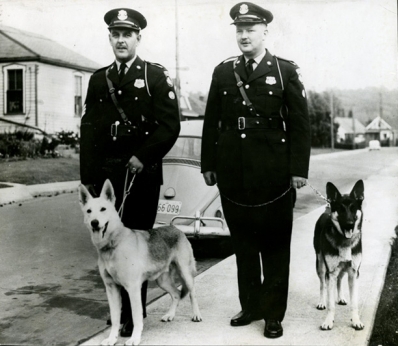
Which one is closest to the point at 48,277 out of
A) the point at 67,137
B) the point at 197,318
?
the point at 197,318

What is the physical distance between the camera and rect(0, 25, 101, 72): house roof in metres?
4.77

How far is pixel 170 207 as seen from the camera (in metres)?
5.98

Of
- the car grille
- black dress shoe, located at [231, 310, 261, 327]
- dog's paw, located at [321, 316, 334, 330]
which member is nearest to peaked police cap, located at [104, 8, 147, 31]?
black dress shoe, located at [231, 310, 261, 327]

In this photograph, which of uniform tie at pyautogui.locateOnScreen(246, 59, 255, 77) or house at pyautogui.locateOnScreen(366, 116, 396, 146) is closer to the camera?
uniform tie at pyautogui.locateOnScreen(246, 59, 255, 77)

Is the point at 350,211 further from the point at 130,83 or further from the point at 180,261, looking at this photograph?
the point at 130,83

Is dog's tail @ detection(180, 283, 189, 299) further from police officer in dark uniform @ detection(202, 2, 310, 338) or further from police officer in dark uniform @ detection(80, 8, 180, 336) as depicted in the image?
police officer in dark uniform @ detection(202, 2, 310, 338)

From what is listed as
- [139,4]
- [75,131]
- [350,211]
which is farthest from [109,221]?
[75,131]

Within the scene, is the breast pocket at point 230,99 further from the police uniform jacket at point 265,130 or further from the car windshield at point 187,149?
the car windshield at point 187,149

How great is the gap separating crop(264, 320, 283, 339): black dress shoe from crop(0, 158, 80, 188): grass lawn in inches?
112

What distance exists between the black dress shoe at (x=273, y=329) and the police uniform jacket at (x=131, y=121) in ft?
4.25

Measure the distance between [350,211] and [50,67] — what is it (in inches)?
238

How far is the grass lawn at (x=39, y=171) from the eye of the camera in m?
5.50

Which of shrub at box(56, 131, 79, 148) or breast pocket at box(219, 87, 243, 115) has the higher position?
breast pocket at box(219, 87, 243, 115)

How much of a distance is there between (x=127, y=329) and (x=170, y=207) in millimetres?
2648
